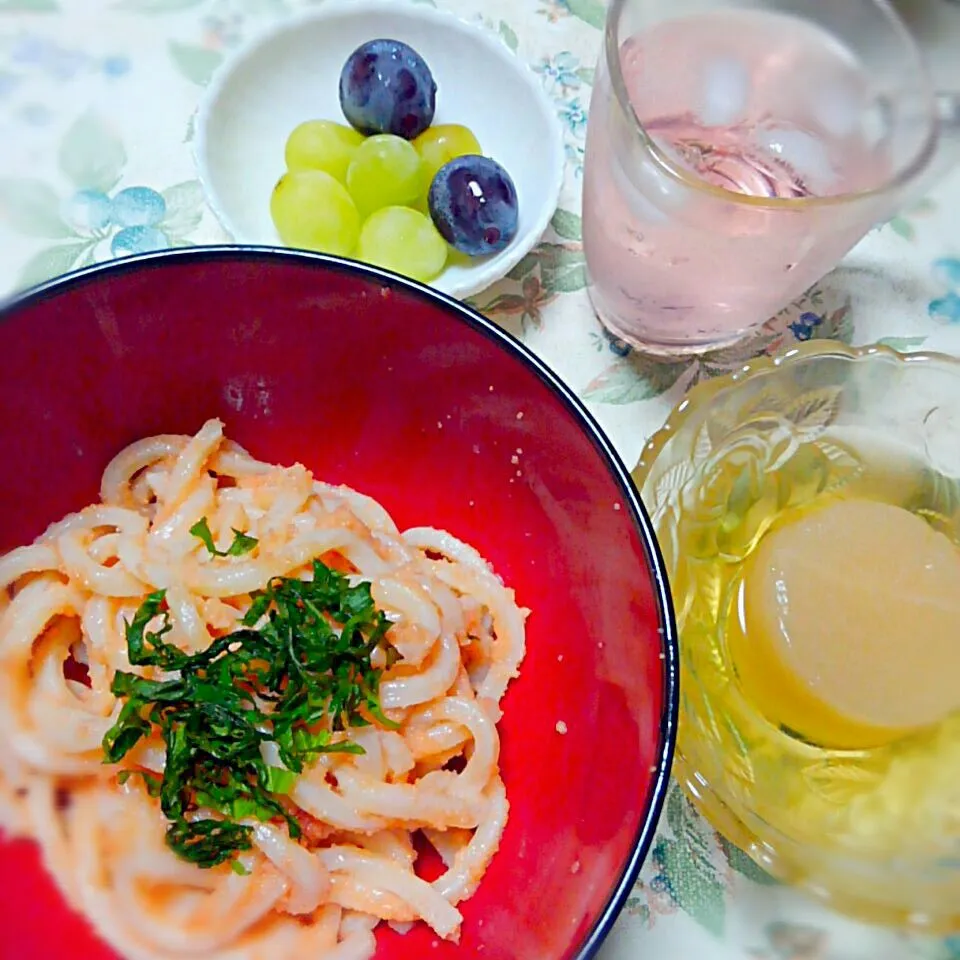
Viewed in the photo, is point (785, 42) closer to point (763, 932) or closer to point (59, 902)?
point (763, 932)

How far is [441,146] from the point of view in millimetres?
1154

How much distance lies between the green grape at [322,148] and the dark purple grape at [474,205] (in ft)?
0.41

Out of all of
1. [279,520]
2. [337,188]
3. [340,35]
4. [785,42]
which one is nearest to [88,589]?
[279,520]

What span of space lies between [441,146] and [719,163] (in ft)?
1.04

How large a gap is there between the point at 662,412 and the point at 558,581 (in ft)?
0.91

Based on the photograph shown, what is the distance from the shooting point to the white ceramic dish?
1.13m

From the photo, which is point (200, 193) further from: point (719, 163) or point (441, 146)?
point (719, 163)

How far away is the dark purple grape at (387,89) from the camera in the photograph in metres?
1.12

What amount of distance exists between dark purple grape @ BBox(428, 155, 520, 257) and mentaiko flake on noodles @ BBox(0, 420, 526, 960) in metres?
0.34

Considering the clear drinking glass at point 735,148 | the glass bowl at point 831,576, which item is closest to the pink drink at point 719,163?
the clear drinking glass at point 735,148

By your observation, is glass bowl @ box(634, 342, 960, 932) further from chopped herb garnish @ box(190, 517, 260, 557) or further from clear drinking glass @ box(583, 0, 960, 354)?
chopped herb garnish @ box(190, 517, 260, 557)

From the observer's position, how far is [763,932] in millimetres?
917

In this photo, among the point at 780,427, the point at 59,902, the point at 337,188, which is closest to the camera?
the point at 59,902

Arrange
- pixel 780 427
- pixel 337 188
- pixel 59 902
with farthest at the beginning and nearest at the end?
1. pixel 337 188
2. pixel 780 427
3. pixel 59 902
